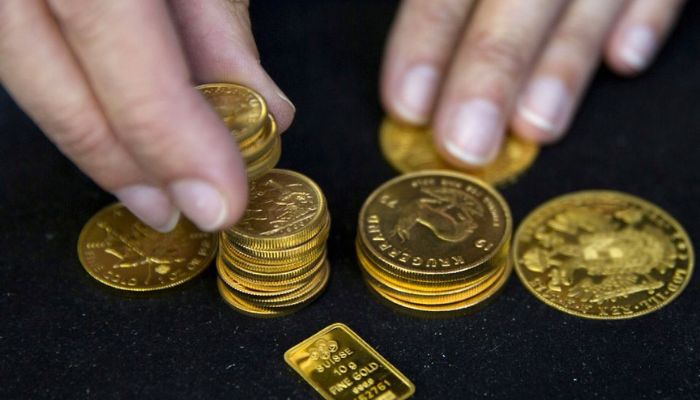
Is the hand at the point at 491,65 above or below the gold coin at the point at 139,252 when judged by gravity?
above

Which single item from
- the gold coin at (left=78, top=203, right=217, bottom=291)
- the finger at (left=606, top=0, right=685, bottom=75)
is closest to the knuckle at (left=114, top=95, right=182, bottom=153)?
the gold coin at (left=78, top=203, right=217, bottom=291)

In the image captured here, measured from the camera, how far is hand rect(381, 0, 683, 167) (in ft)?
4.02

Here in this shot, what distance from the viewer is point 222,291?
1036 mm

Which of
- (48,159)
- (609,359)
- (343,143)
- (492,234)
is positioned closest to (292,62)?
(343,143)

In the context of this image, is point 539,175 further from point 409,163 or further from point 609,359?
point 609,359

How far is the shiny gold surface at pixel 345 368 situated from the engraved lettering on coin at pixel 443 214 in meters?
0.15

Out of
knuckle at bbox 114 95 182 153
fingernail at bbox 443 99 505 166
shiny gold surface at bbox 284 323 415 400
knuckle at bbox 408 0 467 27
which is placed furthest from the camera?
knuckle at bbox 408 0 467 27

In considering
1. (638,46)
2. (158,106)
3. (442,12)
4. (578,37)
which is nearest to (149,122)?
A: (158,106)

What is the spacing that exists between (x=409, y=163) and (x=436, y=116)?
8 cm

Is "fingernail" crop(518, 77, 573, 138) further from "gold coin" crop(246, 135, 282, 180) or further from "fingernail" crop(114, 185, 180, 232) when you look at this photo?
"fingernail" crop(114, 185, 180, 232)

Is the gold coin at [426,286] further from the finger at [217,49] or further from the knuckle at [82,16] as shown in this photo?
the knuckle at [82,16]

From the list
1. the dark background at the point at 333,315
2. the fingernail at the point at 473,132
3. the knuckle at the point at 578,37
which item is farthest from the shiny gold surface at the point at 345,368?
the knuckle at the point at 578,37

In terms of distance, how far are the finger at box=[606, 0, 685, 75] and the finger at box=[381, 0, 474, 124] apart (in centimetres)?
25

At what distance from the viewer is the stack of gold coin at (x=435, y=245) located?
39.7 inches
